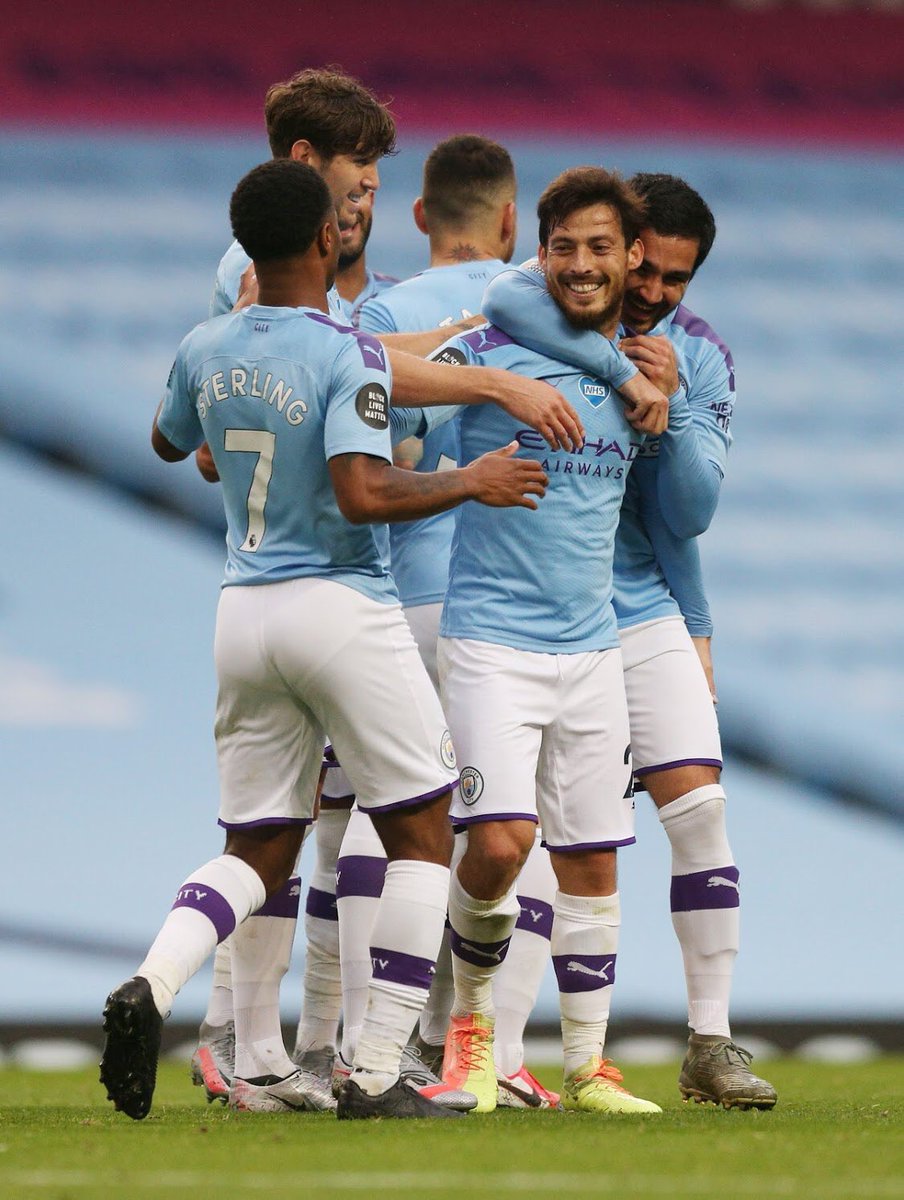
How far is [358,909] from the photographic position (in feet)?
15.1

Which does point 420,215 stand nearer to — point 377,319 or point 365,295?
point 365,295

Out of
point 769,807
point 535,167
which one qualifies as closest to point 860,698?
point 769,807

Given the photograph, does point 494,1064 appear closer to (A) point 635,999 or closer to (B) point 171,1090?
(B) point 171,1090

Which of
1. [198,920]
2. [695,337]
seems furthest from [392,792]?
[695,337]

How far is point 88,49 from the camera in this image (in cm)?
836

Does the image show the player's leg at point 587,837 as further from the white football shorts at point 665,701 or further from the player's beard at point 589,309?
the player's beard at point 589,309

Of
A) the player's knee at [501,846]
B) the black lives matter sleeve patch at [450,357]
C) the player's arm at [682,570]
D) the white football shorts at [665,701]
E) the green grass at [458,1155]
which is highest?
the black lives matter sleeve patch at [450,357]

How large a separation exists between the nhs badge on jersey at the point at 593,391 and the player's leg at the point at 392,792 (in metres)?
0.77

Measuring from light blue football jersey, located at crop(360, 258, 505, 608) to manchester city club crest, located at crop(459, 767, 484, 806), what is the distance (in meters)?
0.65

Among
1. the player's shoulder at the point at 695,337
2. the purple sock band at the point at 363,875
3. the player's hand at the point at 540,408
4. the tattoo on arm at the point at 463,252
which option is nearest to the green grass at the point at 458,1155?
the purple sock band at the point at 363,875

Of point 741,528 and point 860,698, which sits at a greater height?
point 741,528

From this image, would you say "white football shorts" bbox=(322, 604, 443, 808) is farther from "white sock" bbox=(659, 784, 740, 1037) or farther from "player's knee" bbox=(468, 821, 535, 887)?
"white sock" bbox=(659, 784, 740, 1037)

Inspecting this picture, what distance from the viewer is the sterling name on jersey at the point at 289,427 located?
395cm

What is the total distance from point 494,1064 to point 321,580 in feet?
4.07
